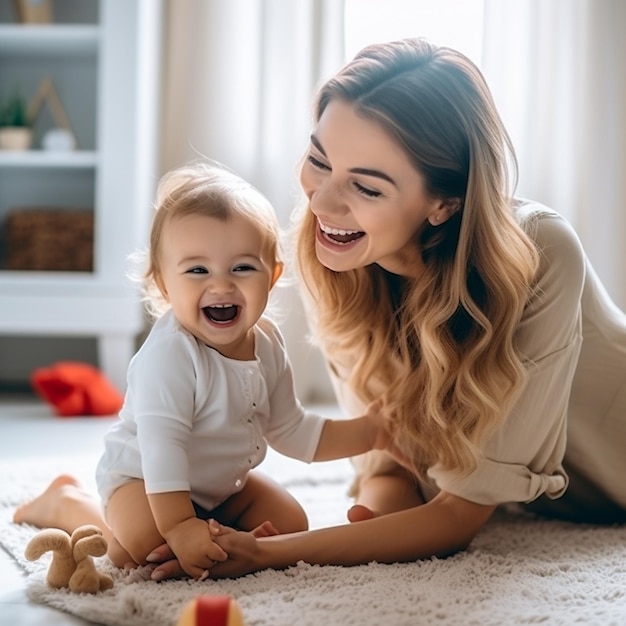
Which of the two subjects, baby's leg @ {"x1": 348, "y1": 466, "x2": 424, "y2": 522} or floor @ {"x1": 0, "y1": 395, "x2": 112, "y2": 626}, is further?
baby's leg @ {"x1": 348, "y1": 466, "x2": 424, "y2": 522}

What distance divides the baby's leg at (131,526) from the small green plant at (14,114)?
6.51 ft

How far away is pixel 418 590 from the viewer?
119cm

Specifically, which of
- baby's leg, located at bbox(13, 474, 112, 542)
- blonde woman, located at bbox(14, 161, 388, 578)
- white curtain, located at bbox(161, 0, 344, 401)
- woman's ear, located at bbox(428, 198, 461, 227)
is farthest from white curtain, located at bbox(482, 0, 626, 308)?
baby's leg, located at bbox(13, 474, 112, 542)

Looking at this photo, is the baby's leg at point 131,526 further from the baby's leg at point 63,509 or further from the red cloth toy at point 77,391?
the red cloth toy at point 77,391

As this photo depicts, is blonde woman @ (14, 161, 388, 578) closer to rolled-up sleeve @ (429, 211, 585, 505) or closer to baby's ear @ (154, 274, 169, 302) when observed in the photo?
baby's ear @ (154, 274, 169, 302)

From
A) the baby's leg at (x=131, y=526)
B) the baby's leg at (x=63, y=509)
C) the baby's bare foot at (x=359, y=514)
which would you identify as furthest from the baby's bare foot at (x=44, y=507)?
the baby's bare foot at (x=359, y=514)

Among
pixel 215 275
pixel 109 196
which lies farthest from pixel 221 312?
pixel 109 196

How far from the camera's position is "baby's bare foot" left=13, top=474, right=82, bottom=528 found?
4.90 ft

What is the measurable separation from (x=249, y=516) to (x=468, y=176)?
561mm

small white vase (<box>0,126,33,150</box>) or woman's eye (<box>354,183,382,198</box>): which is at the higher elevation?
small white vase (<box>0,126,33,150</box>)

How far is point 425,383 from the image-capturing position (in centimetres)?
141

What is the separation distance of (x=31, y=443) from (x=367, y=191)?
1247 millimetres

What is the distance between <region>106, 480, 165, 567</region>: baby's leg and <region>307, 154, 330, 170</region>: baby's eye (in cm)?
49

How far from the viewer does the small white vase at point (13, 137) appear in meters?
2.98
